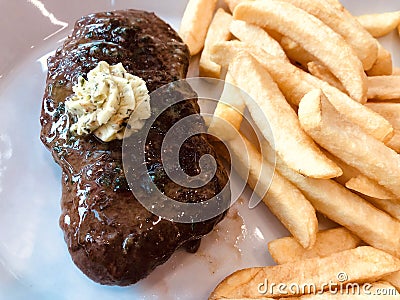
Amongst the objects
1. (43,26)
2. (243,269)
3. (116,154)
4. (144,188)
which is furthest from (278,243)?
(43,26)

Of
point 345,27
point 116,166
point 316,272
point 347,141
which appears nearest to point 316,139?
point 347,141

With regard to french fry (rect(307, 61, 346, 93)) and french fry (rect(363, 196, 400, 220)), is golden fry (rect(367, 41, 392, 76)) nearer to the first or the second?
french fry (rect(307, 61, 346, 93))

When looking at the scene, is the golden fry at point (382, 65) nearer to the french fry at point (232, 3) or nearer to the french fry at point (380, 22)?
the french fry at point (380, 22)

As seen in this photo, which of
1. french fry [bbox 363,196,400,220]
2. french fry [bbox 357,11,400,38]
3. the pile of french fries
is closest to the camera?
the pile of french fries

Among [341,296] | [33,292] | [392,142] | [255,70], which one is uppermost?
[255,70]

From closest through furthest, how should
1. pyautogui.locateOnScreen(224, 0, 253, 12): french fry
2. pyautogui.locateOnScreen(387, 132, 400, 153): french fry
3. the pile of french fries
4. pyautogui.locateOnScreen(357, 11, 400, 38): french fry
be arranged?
1. the pile of french fries
2. pyautogui.locateOnScreen(387, 132, 400, 153): french fry
3. pyautogui.locateOnScreen(224, 0, 253, 12): french fry
4. pyautogui.locateOnScreen(357, 11, 400, 38): french fry

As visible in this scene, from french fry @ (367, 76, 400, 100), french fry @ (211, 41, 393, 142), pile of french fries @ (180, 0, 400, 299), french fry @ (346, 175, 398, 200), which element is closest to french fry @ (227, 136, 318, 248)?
pile of french fries @ (180, 0, 400, 299)

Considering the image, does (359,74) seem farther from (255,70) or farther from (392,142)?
(255,70)
